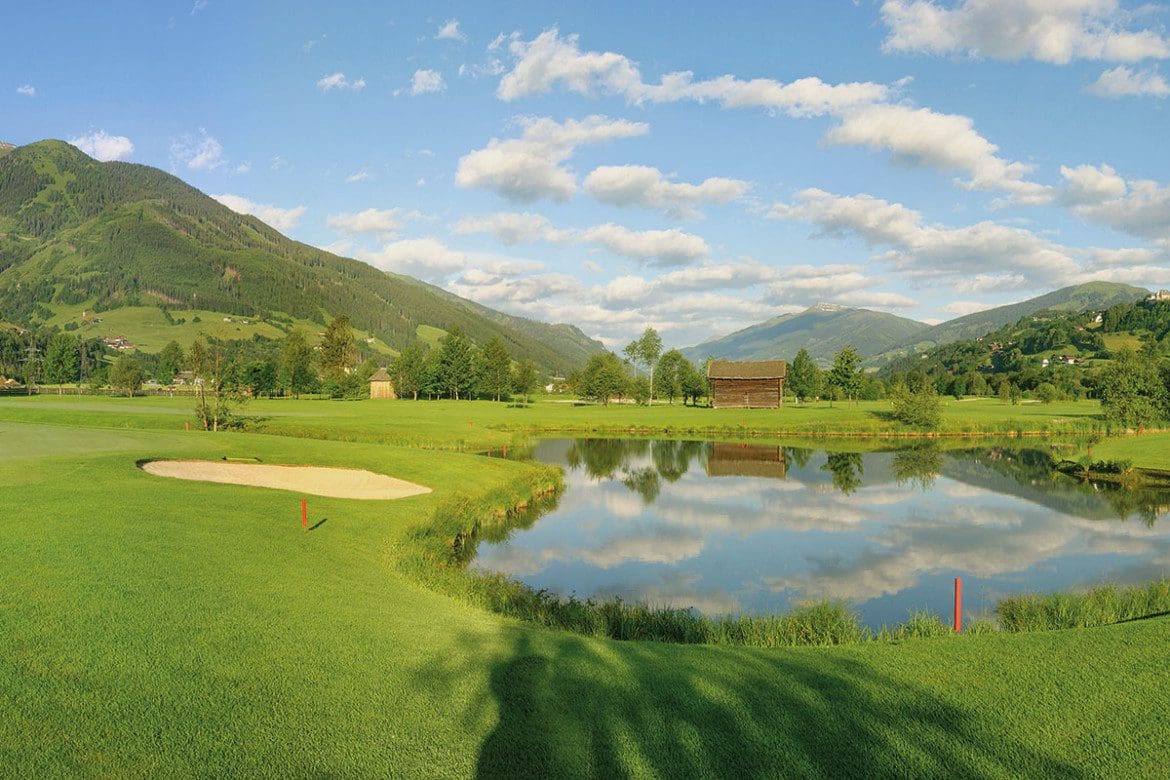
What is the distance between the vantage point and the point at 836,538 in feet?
90.2

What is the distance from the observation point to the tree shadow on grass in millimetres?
6562

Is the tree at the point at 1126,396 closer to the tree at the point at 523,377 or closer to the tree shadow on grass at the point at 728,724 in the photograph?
the tree shadow on grass at the point at 728,724

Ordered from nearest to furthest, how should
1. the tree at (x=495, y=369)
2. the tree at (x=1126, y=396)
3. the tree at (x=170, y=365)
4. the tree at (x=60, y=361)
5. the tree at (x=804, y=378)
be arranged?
1. the tree at (x=1126, y=396)
2. the tree at (x=60, y=361)
3. the tree at (x=495, y=369)
4. the tree at (x=804, y=378)
5. the tree at (x=170, y=365)

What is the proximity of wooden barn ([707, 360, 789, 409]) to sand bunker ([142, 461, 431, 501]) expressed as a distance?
265ft

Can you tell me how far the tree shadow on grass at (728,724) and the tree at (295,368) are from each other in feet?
428

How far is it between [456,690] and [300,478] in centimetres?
2408

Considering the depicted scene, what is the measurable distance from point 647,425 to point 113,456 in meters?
58.4

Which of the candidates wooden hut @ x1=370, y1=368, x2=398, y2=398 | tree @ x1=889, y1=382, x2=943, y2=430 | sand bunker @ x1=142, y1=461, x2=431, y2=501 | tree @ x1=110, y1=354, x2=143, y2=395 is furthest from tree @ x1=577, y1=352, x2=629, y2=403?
tree @ x1=110, y1=354, x2=143, y2=395

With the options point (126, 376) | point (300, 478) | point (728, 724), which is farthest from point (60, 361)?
point (728, 724)

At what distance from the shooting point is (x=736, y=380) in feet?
339

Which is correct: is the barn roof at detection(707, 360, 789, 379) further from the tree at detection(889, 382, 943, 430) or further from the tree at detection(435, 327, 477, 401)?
the tree at detection(435, 327, 477, 401)

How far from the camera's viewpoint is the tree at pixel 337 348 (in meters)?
123

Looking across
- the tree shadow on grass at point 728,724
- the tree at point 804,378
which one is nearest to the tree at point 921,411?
the tree at point 804,378

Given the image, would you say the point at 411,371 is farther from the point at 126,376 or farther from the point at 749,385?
the point at 749,385
